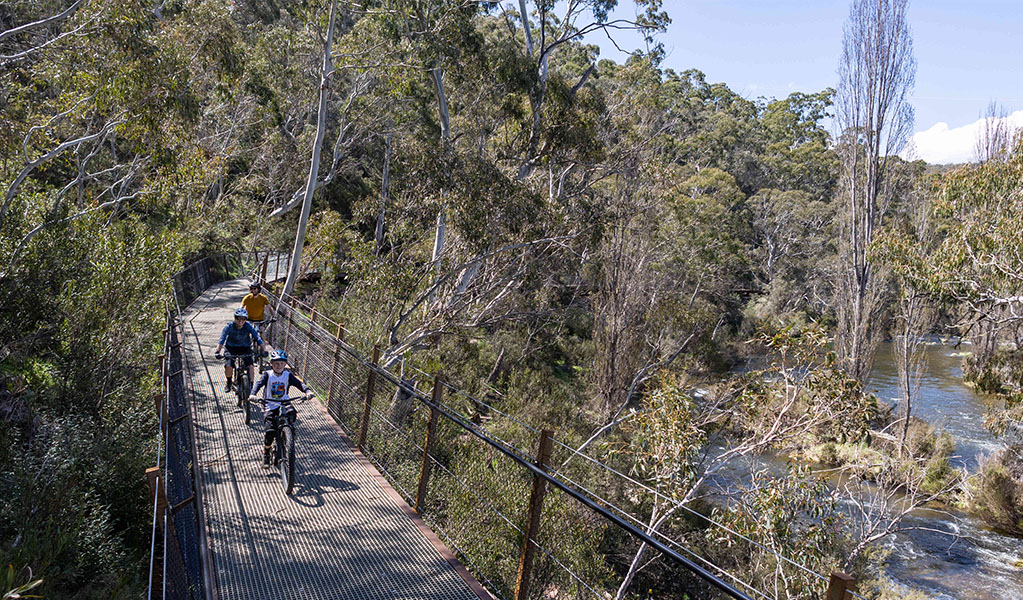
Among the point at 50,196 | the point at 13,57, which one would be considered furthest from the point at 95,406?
the point at 50,196

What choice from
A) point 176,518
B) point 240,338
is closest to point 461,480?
point 176,518

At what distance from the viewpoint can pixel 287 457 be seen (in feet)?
Answer: 20.7

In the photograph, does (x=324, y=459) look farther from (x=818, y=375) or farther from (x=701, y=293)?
(x=701, y=293)

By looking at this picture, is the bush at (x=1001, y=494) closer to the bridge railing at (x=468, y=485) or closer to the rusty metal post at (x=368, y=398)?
the bridge railing at (x=468, y=485)

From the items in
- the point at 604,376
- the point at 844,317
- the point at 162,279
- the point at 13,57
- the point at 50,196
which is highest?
the point at 13,57

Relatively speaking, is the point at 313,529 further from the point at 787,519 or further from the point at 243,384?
the point at 787,519

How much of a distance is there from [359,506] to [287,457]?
1026mm

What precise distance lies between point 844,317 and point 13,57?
842 inches

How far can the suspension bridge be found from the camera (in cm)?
418

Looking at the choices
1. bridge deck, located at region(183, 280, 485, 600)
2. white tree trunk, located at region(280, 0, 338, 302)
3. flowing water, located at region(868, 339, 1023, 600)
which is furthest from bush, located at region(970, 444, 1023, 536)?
white tree trunk, located at region(280, 0, 338, 302)

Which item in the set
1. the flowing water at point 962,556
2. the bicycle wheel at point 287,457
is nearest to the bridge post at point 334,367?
the bicycle wheel at point 287,457

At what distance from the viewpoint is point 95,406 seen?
867 centimetres

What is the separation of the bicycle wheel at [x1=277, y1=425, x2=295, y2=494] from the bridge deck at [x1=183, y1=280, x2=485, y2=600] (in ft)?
0.36

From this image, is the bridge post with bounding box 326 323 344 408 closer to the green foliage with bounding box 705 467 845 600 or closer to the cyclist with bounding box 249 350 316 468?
the cyclist with bounding box 249 350 316 468
